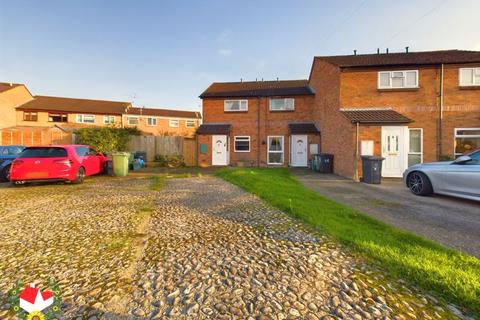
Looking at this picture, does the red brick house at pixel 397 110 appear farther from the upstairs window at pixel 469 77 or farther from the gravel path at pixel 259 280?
the gravel path at pixel 259 280

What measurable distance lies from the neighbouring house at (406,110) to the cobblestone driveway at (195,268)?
8.86 meters

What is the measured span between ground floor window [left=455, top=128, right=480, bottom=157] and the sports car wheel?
7.00m

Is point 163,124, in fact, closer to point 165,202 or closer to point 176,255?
point 165,202

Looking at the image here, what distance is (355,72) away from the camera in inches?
497

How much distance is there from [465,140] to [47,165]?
19.6m

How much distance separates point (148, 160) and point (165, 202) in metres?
13.0

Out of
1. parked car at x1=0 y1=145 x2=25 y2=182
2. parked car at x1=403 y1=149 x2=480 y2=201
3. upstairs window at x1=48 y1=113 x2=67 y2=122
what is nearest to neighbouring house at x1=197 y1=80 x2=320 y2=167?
parked car at x1=403 y1=149 x2=480 y2=201

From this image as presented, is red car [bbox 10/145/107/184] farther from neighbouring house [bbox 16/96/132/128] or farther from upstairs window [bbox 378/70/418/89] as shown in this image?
neighbouring house [bbox 16/96/132/128]

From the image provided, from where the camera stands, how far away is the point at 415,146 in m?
11.9

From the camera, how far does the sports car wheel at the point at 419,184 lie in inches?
282

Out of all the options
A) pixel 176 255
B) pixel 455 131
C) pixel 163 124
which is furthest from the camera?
pixel 163 124

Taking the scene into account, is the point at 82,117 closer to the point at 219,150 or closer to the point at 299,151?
the point at 219,150

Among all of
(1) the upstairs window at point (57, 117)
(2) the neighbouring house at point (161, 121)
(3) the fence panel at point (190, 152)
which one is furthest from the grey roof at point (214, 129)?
(1) the upstairs window at point (57, 117)

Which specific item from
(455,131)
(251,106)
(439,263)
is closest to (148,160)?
(251,106)
